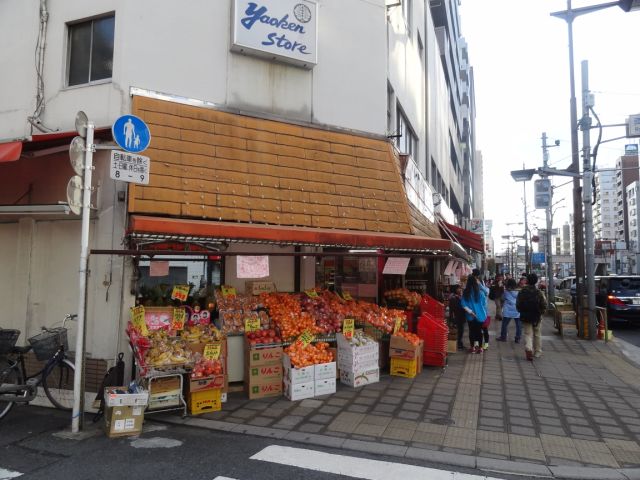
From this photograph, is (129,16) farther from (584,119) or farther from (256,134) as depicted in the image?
(584,119)

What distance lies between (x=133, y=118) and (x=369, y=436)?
5.26 m

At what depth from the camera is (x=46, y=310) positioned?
7477 mm

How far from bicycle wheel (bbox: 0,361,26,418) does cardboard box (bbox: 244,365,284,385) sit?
319 cm

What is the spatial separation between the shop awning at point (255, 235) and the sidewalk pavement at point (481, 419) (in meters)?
2.54

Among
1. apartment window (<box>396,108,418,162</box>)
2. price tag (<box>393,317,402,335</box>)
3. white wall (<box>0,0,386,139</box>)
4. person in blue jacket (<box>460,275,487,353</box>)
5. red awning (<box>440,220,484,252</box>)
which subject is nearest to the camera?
white wall (<box>0,0,386,139</box>)

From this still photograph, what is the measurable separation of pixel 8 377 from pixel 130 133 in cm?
378


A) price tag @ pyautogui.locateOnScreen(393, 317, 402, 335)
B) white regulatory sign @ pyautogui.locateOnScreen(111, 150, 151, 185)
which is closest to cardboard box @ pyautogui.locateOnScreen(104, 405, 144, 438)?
white regulatory sign @ pyautogui.locateOnScreen(111, 150, 151, 185)

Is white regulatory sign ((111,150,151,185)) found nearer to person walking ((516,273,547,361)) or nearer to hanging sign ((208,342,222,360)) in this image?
hanging sign ((208,342,222,360))

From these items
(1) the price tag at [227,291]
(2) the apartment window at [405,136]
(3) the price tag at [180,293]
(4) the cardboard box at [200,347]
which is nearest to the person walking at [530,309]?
(2) the apartment window at [405,136]

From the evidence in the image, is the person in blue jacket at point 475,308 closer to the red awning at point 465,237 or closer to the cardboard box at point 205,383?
the red awning at point 465,237

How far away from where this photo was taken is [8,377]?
6.10m

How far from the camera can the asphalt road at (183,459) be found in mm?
4488

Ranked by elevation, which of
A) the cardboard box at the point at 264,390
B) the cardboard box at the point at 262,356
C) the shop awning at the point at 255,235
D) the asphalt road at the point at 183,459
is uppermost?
the shop awning at the point at 255,235

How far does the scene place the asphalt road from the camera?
14.7 feet
